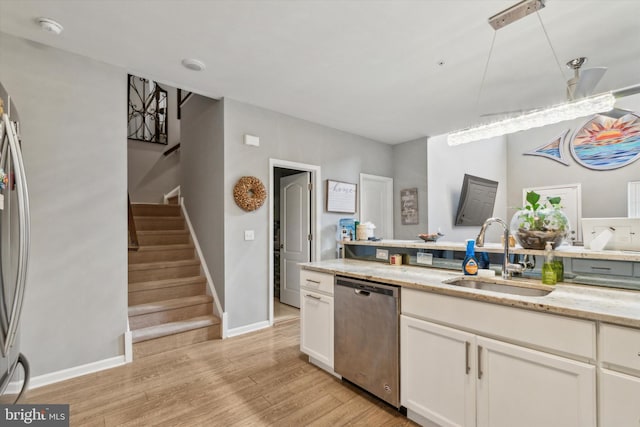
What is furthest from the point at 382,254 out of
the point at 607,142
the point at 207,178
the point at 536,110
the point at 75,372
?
the point at 607,142

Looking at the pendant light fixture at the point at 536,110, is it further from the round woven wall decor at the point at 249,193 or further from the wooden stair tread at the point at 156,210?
the wooden stair tread at the point at 156,210

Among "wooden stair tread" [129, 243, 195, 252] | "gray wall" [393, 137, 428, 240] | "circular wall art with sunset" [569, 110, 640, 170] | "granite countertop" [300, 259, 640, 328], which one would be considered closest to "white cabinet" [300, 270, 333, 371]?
"granite countertop" [300, 259, 640, 328]

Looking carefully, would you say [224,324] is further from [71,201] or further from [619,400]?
[619,400]

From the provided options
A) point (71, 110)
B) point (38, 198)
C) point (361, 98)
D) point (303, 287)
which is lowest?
point (303, 287)

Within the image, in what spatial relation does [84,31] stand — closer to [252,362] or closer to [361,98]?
[361,98]

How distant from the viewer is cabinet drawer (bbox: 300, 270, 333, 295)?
2.41 meters

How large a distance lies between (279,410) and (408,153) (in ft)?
14.1

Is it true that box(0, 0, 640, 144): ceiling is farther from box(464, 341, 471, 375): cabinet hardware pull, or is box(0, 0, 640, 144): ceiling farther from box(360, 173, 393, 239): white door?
box(464, 341, 471, 375): cabinet hardware pull

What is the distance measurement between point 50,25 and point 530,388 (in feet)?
11.9

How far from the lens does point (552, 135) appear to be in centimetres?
592

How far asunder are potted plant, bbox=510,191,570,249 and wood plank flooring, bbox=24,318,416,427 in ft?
4.57

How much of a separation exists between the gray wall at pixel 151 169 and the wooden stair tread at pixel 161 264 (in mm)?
2446

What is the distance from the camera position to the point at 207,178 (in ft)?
12.2

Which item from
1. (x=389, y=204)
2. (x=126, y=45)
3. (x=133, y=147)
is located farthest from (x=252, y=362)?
(x=133, y=147)
